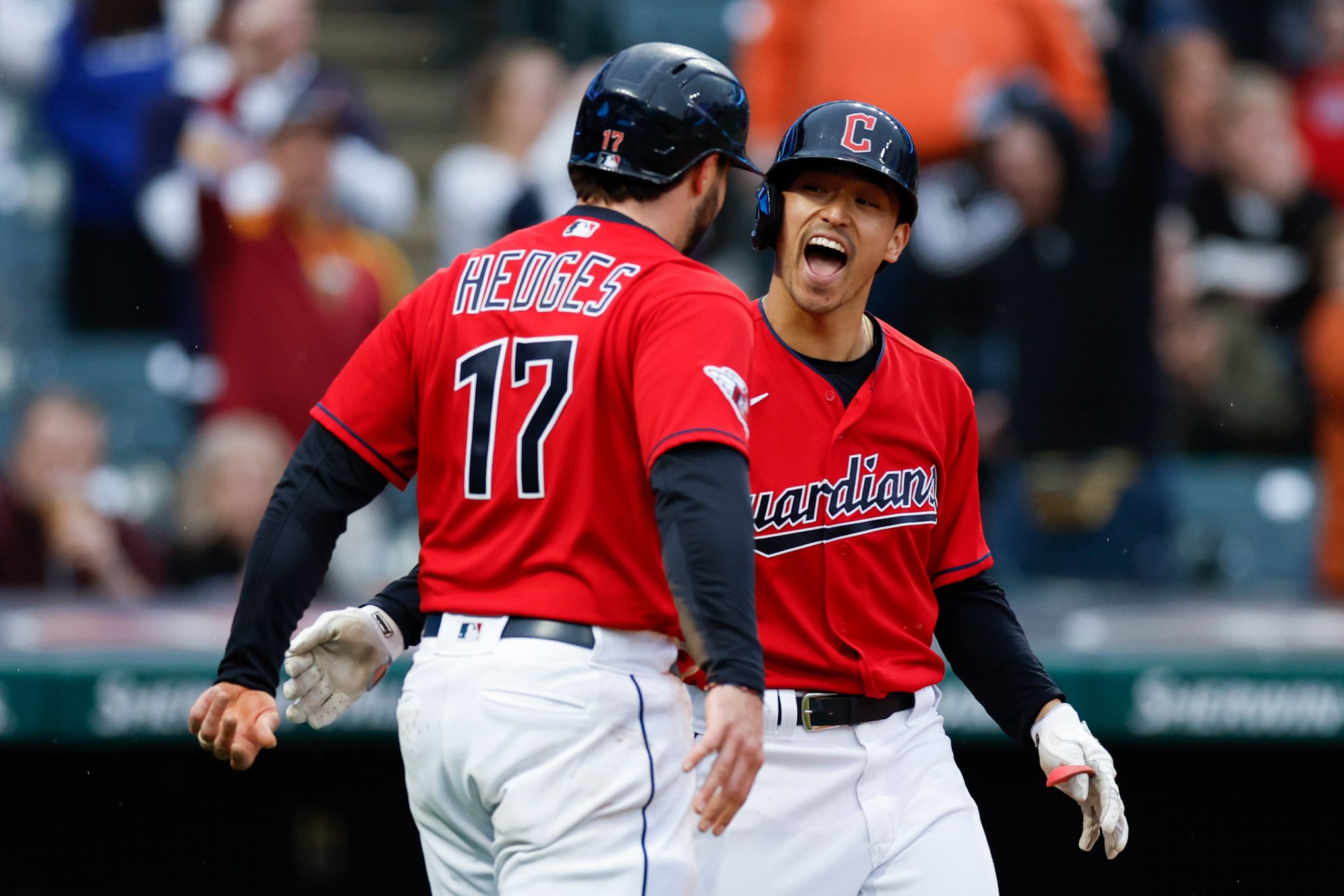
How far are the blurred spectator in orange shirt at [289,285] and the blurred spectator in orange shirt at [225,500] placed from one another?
0.32 metres

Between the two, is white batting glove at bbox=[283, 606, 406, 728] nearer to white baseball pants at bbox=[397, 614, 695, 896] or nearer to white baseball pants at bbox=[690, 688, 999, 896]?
white baseball pants at bbox=[397, 614, 695, 896]

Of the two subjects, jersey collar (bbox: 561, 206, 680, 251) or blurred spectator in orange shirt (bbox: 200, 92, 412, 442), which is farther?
blurred spectator in orange shirt (bbox: 200, 92, 412, 442)

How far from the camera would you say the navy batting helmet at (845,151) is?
259 cm

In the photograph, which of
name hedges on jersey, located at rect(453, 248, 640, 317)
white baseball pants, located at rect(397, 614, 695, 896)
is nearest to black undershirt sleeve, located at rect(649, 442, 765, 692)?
Result: white baseball pants, located at rect(397, 614, 695, 896)

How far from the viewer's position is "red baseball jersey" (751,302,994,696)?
8.44 ft

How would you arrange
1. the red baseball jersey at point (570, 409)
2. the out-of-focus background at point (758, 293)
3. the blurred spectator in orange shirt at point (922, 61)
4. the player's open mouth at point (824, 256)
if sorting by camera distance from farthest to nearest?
the blurred spectator in orange shirt at point (922, 61) < the out-of-focus background at point (758, 293) < the player's open mouth at point (824, 256) < the red baseball jersey at point (570, 409)

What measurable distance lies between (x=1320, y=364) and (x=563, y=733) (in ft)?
14.7

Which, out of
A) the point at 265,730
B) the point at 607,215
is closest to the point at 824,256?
the point at 607,215

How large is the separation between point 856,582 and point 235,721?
3.21ft

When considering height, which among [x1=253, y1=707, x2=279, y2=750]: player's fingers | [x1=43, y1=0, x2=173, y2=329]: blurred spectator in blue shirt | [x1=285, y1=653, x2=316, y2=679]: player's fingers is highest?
[x1=43, y1=0, x2=173, y2=329]: blurred spectator in blue shirt

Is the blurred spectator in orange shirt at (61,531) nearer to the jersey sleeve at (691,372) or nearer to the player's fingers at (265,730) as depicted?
the player's fingers at (265,730)

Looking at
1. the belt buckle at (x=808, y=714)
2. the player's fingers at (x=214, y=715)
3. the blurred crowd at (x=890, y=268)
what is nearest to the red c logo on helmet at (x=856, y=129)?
the belt buckle at (x=808, y=714)

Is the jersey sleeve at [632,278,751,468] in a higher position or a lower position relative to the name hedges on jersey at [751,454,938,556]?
higher

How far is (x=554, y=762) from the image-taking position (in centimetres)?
206
